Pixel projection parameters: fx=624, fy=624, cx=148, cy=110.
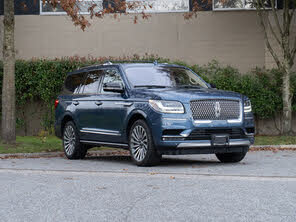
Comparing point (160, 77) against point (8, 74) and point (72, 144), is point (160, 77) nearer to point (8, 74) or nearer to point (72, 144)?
point (72, 144)

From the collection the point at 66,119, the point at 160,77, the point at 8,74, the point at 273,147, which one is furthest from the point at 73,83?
the point at 273,147

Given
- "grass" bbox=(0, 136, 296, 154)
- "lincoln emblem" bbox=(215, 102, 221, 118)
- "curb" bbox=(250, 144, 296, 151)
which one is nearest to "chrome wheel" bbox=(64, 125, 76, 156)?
"grass" bbox=(0, 136, 296, 154)

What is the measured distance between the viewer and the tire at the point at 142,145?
11054 millimetres

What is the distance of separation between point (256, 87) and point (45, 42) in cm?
803

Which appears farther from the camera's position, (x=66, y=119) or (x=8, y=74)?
(x=8, y=74)

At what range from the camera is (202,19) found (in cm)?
2294

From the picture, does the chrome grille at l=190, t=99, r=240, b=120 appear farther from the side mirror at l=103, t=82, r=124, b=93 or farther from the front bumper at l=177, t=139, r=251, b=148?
the side mirror at l=103, t=82, r=124, b=93

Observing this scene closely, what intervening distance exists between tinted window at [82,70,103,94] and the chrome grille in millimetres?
2762

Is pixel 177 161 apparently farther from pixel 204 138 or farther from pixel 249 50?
pixel 249 50

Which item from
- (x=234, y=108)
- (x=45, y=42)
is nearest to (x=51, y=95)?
(x=45, y=42)

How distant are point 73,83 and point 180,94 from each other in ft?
12.6

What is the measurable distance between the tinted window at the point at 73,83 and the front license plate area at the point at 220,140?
13.1 feet

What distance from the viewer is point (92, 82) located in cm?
1335

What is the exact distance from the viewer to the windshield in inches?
477
